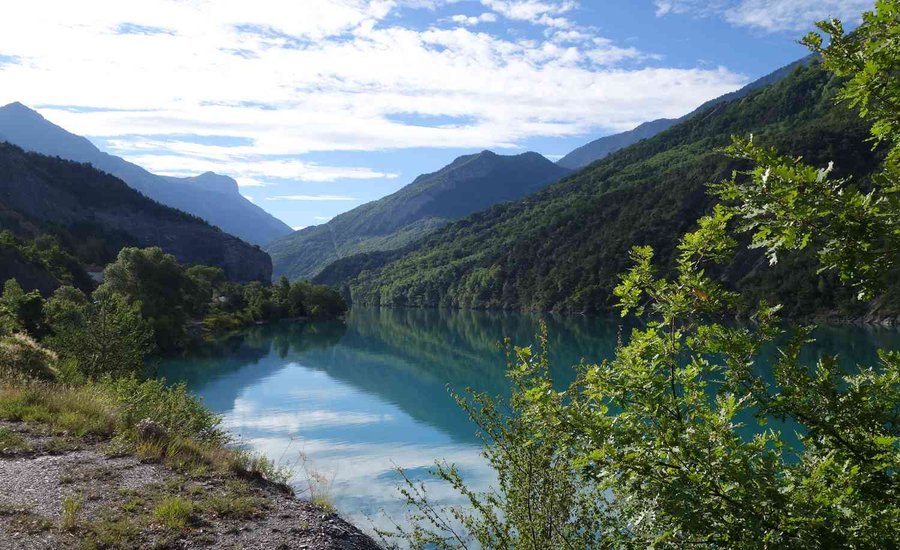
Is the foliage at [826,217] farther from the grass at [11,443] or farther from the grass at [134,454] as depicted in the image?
the grass at [11,443]

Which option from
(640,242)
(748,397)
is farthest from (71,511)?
(640,242)

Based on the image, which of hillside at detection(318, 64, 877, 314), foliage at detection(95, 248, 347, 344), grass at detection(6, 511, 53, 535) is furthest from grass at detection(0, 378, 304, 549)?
hillside at detection(318, 64, 877, 314)

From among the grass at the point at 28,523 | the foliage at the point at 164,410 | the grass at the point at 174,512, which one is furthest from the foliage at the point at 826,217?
the foliage at the point at 164,410

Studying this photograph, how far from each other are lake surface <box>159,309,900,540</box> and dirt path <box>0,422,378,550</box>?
14.9ft

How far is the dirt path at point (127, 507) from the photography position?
28.4 feet

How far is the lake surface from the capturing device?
26.6m

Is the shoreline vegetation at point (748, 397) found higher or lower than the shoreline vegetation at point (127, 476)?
higher

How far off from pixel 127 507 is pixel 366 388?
4647cm

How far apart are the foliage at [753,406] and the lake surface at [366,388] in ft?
9.10

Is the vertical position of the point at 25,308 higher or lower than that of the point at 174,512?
higher

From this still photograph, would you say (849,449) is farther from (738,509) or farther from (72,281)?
(72,281)

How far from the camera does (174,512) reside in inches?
386

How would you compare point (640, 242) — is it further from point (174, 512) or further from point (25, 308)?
point (174, 512)

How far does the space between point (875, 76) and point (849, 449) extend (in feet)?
8.24
